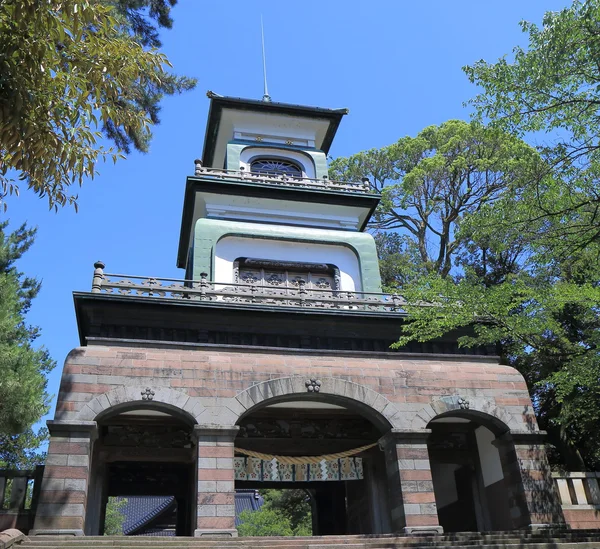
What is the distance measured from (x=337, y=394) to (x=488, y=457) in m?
4.96

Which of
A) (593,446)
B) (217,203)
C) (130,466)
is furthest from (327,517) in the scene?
(217,203)

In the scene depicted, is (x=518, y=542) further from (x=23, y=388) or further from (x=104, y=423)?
(x=23, y=388)

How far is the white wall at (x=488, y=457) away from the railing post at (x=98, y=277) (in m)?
10.6

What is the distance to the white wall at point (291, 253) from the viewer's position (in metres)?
17.9

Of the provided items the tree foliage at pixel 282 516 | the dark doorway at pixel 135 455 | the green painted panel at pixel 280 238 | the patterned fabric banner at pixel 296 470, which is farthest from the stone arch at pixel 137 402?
the tree foliage at pixel 282 516

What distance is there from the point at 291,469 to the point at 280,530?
13919mm

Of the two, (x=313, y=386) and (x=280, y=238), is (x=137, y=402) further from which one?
(x=280, y=238)

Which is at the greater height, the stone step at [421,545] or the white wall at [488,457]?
the white wall at [488,457]

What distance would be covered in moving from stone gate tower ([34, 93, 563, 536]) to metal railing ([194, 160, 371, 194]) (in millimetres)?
1972

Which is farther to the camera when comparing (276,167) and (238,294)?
(276,167)

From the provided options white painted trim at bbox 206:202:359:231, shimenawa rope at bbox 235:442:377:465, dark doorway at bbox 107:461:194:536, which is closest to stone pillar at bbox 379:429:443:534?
shimenawa rope at bbox 235:442:377:465

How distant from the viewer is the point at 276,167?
2180 cm

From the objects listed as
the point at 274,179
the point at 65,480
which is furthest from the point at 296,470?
the point at 274,179

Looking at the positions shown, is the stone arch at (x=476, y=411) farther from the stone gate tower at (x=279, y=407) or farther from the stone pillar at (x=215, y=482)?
the stone pillar at (x=215, y=482)
